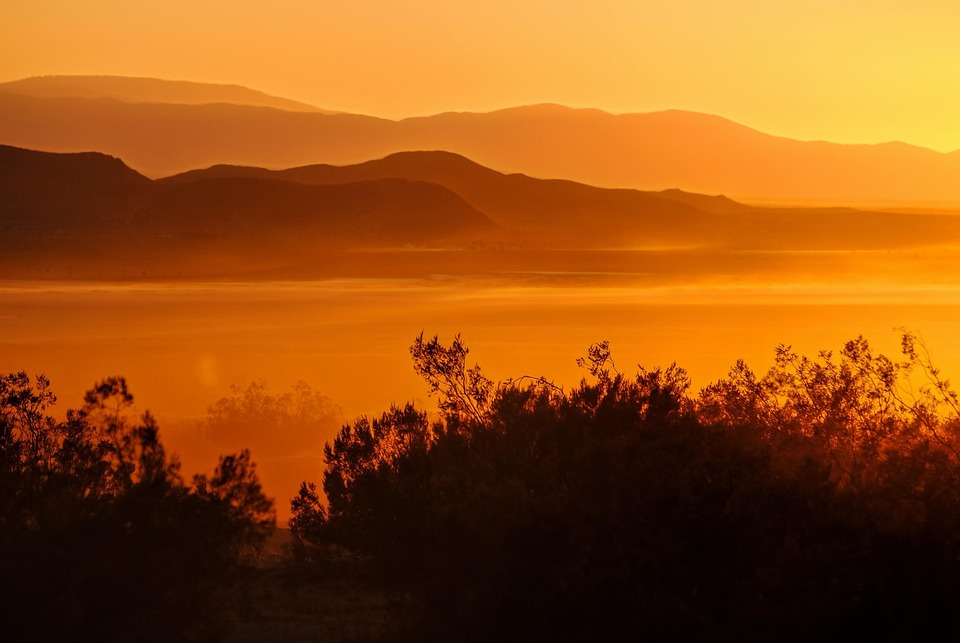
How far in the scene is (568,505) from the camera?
45.4ft

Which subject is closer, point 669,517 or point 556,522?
point 669,517

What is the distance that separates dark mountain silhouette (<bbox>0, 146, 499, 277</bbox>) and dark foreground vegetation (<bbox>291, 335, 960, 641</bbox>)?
67.9m

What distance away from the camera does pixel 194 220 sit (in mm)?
97000

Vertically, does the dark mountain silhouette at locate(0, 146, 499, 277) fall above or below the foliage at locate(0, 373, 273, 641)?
above

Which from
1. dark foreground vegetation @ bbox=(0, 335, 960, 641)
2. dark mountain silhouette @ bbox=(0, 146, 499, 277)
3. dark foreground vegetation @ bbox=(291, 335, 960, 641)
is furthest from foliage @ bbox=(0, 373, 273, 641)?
dark mountain silhouette @ bbox=(0, 146, 499, 277)

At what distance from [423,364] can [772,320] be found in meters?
61.9

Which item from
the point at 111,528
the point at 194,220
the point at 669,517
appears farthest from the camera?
the point at 194,220

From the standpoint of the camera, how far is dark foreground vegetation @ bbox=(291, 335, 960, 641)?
12.3m

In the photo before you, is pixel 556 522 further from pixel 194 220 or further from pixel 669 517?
pixel 194 220

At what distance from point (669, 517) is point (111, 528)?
620 centimetres

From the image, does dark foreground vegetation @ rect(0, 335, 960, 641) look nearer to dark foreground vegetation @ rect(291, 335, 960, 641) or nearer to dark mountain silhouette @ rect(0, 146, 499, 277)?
dark foreground vegetation @ rect(291, 335, 960, 641)

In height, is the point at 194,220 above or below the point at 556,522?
above

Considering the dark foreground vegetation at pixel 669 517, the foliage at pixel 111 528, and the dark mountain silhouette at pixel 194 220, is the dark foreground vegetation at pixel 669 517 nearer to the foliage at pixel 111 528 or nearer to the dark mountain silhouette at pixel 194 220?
the foliage at pixel 111 528

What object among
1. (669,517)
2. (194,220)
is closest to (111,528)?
(669,517)
